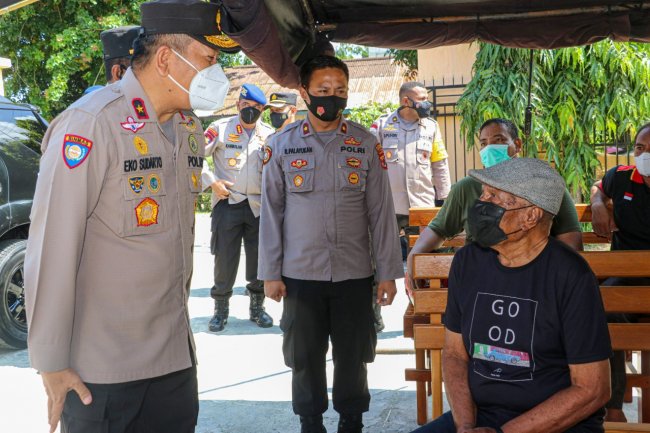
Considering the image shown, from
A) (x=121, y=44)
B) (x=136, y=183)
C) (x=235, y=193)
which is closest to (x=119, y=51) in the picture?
(x=121, y=44)

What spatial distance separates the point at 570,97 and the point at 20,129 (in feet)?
24.2

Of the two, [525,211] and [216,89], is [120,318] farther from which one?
[525,211]

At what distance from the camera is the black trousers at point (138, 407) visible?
2.29 m

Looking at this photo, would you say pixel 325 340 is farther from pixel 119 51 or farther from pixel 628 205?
pixel 628 205

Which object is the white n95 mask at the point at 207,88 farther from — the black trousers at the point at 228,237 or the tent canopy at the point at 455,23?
the black trousers at the point at 228,237

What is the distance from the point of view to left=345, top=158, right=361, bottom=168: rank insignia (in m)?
3.84

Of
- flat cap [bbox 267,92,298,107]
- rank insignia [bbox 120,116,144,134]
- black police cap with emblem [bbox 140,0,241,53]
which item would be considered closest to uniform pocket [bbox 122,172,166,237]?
rank insignia [bbox 120,116,144,134]

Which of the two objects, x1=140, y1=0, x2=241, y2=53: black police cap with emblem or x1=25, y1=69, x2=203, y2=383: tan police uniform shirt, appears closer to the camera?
x1=25, y1=69, x2=203, y2=383: tan police uniform shirt

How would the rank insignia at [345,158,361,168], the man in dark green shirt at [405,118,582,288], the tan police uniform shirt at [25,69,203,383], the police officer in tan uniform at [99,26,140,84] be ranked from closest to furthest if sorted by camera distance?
1. the tan police uniform shirt at [25,69,203,383]
2. the police officer in tan uniform at [99,26,140,84]
3. the rank insignia at [345,158,361,168]
4. the man in dark green shirt at [405,118,582,288]

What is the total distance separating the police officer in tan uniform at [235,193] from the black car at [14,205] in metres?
1.55

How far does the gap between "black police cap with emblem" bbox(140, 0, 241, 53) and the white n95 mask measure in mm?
84

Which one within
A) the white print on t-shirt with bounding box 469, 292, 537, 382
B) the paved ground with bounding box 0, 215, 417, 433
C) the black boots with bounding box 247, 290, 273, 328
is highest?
the white print on t-shirt with bounding box 469, 292, 537, 382

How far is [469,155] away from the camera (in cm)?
1386

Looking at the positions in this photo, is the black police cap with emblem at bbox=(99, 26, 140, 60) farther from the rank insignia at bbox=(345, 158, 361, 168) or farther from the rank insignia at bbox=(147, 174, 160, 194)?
the rank insignia at bbox=(147, 174, 160, 194)
